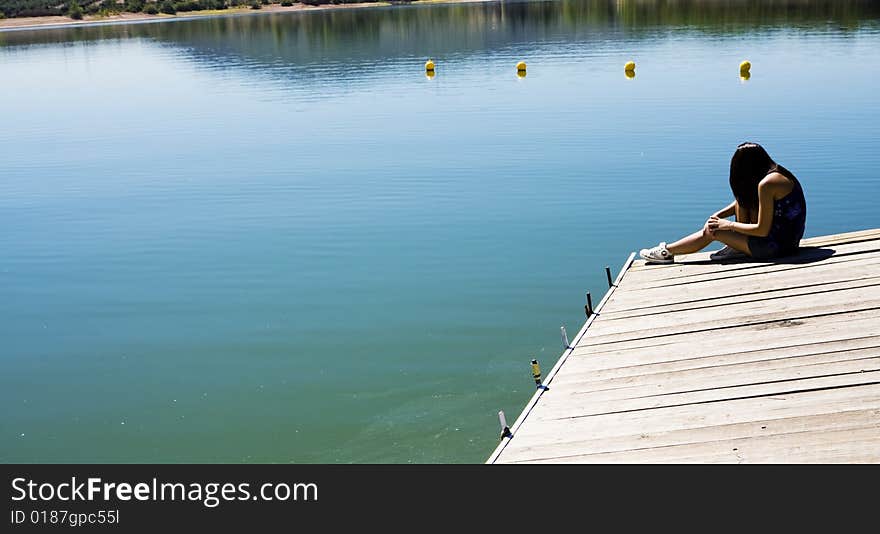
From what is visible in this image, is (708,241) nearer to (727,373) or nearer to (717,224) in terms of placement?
(717,224)

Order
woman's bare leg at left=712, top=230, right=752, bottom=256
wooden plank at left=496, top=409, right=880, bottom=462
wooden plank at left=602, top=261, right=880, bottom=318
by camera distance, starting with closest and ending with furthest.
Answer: wooden plank at left=496, top=409, right=880, bottom=462 < wooden plank at left=602, top=261, right=880, bottom=318 < woman's bare leg at left=712, top=230, right=752, bottom=256

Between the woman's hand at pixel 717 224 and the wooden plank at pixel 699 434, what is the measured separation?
10.9 feet

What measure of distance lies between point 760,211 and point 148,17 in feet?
341

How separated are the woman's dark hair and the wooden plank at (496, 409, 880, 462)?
3174 millimetres

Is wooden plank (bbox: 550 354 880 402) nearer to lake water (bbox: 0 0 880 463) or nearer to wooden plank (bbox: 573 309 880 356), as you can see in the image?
wooden plank (bbox: 573 309 880 356)

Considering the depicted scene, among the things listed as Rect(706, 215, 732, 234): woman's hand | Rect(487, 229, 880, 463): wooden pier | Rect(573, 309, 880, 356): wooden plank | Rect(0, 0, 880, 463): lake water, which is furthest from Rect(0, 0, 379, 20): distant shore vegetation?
Rect(573, 309, 880, 356): wooden plank

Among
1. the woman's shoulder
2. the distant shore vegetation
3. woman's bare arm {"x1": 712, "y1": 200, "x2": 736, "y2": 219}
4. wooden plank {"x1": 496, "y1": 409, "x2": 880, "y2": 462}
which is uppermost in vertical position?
the distant shore vegetation

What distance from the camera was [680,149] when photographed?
18469 mm

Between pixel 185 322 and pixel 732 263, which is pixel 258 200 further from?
pixel 732 263

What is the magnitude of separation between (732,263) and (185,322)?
18.6 ft

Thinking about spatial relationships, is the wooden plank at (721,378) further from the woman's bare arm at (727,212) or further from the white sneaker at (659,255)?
the white sneaker at (659,255)

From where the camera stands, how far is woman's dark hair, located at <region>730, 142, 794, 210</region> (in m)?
7.98
